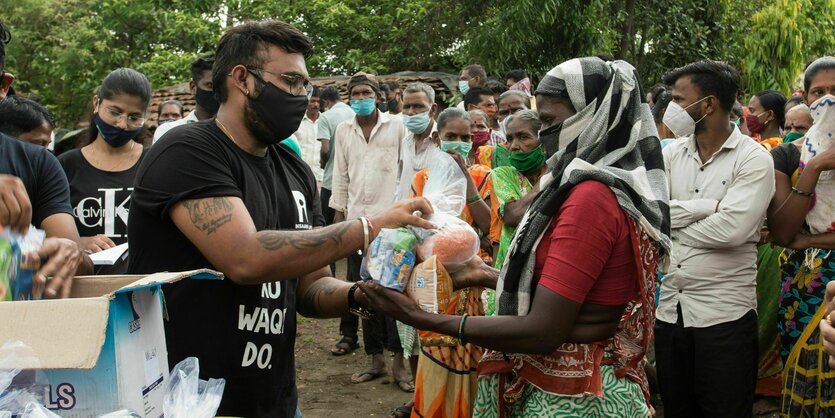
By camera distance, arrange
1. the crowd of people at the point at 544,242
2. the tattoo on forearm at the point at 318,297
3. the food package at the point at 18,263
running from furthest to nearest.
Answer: the tattoo on forearm at the point at 318,297 < the crowd of people at the point at 544,242 < the food package at the point at 18,263

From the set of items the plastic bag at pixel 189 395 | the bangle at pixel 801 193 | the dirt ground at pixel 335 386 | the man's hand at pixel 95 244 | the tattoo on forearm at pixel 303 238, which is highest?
the bangle at pixel 801 193

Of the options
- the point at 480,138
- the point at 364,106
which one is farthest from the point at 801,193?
the point at 364,106

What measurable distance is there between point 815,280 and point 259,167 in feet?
10.6

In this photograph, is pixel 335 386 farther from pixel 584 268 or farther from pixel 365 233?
pixel 584 268

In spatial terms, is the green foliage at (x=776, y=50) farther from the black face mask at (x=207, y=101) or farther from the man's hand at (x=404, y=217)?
the man's hand at (x=404, y=217)

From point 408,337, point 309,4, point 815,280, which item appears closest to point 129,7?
point 309,4

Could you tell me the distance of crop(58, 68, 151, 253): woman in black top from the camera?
4.41 meters

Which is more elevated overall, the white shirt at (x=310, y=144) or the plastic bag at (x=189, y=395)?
the white shirt at (x=310, y=144)

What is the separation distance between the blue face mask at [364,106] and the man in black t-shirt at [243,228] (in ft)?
14.3

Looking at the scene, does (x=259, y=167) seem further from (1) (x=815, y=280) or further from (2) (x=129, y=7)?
(2) (x=129, y=7)

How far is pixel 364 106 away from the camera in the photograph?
23.3ft

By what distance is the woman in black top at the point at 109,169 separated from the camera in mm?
4406

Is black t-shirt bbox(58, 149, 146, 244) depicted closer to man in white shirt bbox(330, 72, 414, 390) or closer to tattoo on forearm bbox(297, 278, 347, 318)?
tattoo on forearm bbox(297, 278, 347, 318)

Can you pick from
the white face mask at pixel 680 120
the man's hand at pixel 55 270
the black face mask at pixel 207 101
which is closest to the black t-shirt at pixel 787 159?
the white face mask at pixel 680 120
